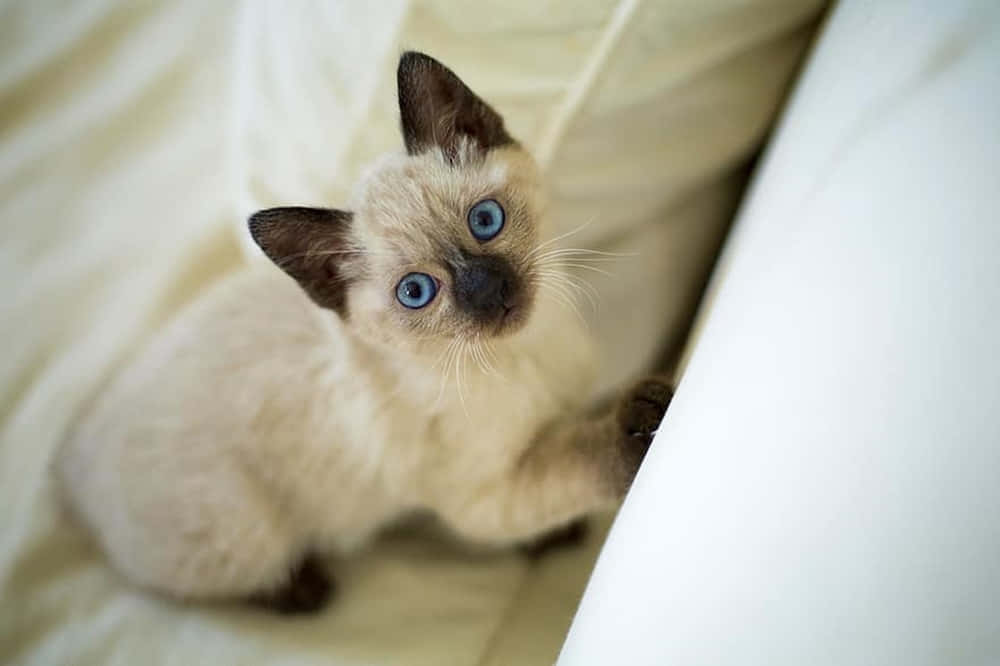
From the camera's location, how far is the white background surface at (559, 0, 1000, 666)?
48cm

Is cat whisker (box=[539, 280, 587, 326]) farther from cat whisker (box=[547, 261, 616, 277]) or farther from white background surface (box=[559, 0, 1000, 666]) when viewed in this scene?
white background surface (box=[559, 0, 1000, 666])

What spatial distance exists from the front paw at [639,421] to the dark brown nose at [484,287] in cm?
23

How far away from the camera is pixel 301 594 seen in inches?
49.8

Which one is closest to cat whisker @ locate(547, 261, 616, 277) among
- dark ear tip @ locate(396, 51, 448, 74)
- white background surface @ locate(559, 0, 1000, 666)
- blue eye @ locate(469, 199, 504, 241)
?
blue eye @ locate(469, 199, 504, 241)

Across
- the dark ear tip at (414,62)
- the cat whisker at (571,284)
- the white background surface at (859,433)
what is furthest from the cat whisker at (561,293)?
the white background surface at (859,433)

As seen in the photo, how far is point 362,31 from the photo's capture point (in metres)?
1.07

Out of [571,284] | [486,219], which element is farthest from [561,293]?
[486,219]

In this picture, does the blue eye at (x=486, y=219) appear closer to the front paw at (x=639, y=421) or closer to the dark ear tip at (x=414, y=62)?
the dark ear tip at (x=414, y=62)

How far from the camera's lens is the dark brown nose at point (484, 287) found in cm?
95

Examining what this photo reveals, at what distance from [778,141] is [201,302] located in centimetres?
103

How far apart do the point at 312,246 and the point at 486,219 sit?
0.25 metres

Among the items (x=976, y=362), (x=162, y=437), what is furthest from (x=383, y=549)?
(x=976, y=362)

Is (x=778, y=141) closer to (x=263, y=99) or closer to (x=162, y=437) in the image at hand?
(x=263, y=99)

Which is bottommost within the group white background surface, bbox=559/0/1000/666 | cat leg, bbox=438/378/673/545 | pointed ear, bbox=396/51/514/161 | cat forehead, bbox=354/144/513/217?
cat leg, bbox=438/378/673/545
